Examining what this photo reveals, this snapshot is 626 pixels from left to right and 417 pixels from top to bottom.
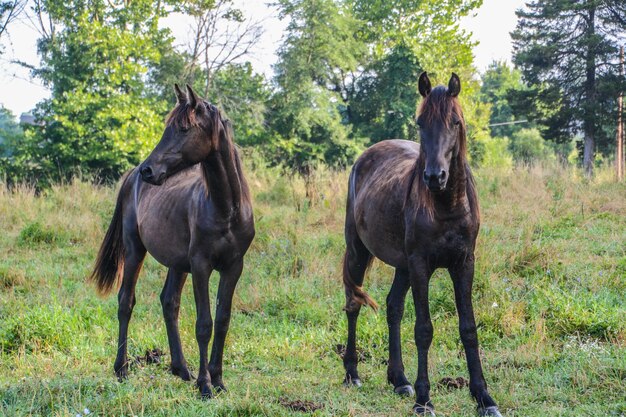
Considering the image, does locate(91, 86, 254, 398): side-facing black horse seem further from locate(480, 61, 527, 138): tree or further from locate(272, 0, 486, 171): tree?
locate(480, 61, 527, 138): tree

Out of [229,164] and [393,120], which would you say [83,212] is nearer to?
[229,164]

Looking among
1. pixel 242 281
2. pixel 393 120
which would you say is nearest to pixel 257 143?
pixel 393 120

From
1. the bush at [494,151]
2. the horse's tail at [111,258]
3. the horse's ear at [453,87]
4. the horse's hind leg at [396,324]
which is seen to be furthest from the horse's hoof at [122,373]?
the bush at [494,151]

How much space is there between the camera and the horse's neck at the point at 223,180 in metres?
4.27

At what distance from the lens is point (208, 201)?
4312 millimetres

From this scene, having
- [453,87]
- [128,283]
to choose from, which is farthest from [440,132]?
[128,283]

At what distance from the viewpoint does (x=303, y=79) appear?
28.6 metres

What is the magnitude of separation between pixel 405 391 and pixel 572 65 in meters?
19.7

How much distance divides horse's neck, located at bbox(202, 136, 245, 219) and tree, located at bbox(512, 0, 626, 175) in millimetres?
18670

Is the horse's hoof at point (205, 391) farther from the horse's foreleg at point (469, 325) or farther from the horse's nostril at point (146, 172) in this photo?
the horse's foreleg at point (469, 325)

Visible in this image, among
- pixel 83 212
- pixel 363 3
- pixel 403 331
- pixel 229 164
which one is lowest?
pixel 403 331

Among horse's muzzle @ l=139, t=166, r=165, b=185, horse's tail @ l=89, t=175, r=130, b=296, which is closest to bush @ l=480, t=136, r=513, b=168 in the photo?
horse's tail @ l=89, t=175, r=130, b=296

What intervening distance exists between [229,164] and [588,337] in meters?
3.44

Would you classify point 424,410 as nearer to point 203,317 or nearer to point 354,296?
point 354,296
